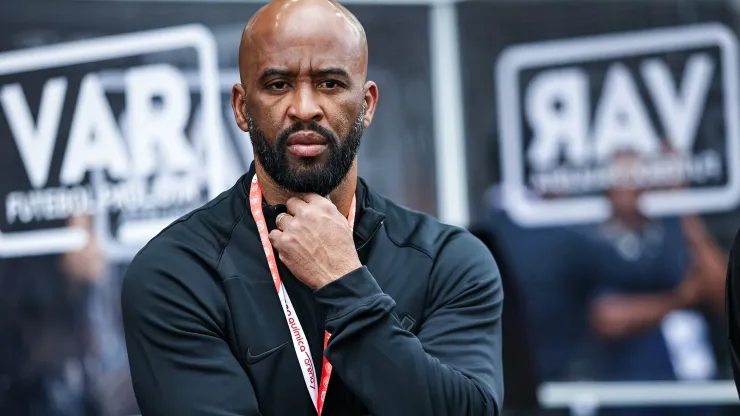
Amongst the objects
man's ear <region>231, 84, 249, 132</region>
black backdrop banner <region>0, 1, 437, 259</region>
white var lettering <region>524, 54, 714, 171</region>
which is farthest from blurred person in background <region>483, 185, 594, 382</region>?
man's ear <region>231, 84, 249, 132</region>

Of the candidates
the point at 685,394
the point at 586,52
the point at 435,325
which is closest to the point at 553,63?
the point at 586,52

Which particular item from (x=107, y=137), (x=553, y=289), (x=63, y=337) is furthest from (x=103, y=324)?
(x=553, y=289)

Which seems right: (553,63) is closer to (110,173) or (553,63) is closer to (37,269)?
(110,173)

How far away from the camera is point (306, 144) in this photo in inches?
76.9

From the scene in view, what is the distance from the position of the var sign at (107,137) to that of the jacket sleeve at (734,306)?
2.83 metres

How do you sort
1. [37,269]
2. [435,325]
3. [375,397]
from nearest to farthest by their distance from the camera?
1. [375,397]
2. [435,325]
3. [37,269]

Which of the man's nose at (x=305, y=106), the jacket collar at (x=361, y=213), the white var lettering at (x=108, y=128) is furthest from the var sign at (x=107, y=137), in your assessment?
the man's nose at (x=305, y=106)

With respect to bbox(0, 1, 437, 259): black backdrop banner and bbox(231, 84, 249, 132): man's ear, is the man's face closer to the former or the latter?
bbox(231, 84, 249, 132): man's ear

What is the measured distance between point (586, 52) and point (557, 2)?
275 mm

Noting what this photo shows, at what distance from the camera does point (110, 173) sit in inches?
181

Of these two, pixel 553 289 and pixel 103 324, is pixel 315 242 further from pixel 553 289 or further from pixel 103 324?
pixel 553 289

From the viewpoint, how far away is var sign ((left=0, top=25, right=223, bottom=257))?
177 inches

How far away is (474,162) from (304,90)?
10.8ft

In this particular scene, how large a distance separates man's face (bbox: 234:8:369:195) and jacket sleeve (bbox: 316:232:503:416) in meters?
0.23
